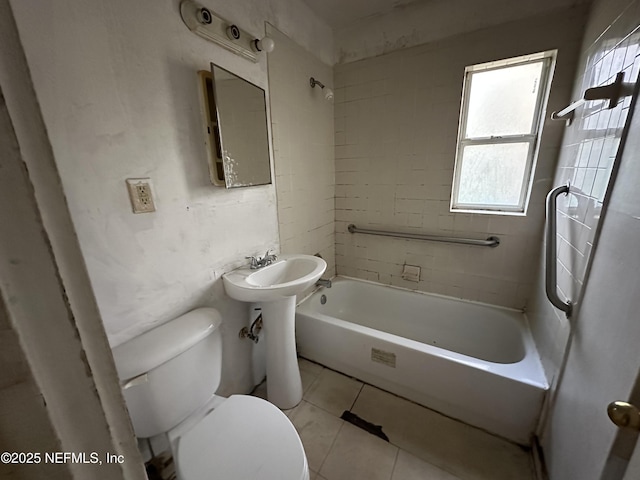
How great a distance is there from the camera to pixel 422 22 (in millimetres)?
1634

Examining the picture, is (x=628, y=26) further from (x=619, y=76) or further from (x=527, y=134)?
(x=527, y=134)

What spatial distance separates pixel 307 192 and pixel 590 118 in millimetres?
1489

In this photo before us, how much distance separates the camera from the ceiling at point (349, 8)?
63.0 inches

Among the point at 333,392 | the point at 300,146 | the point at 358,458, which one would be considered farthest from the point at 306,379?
the point at 300,146

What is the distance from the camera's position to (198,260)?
3.86 ft

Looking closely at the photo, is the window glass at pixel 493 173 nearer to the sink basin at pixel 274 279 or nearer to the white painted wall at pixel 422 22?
the white painted wall at pixel 422 22

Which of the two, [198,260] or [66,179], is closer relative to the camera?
[66,179]

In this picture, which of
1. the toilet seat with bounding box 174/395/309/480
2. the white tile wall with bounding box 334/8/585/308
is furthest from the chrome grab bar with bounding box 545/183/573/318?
the toilet seat with bounding box 174/395/309/480

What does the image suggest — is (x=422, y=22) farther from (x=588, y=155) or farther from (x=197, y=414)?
(x=197, y=414)

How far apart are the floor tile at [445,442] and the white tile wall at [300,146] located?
44.4 inches

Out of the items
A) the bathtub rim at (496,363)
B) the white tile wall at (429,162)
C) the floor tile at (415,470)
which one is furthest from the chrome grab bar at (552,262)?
the floor tile at (415,470)

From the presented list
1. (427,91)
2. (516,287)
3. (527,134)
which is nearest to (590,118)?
(527,134)

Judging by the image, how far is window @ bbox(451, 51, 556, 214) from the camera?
1558mm

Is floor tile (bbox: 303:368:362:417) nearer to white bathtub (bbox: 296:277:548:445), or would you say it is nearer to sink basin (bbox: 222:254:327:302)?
white bathtub (bbox: 296:277:548:445)
